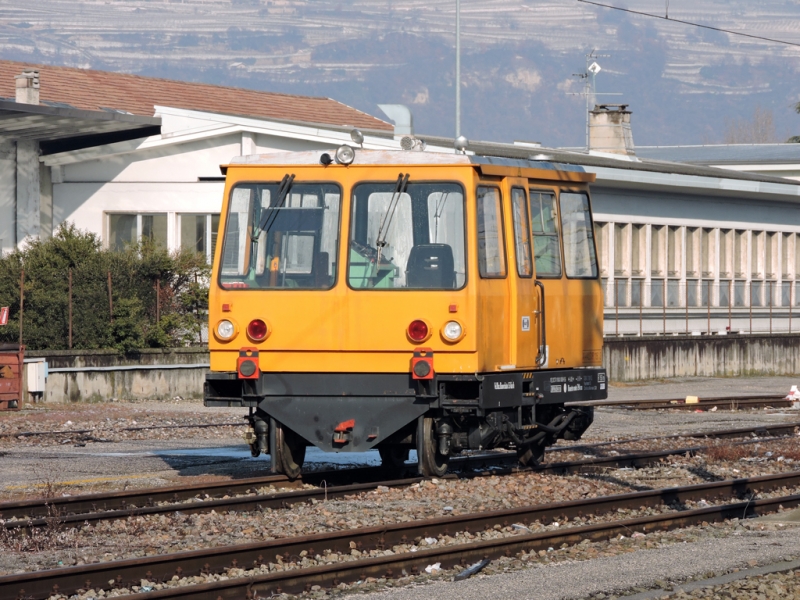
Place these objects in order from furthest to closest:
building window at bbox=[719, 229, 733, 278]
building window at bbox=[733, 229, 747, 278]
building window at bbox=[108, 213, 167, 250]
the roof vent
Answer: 1. building window at bbox=[733, 229, 747, 278]
2. building window at bbox=[719, 229, 733, 278]
3. building window at bbox=[108, 213, 167, 250]
4. the roof vent

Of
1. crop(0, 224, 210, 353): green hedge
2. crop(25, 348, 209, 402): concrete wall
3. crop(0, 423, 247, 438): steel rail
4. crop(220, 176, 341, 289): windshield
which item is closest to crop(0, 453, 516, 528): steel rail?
crop(220, 176, 341, 289): windshield

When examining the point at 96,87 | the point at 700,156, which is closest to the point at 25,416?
the point at 96,87

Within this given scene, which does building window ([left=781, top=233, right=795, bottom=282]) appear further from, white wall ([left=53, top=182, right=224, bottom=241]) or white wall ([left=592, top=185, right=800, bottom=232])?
white wall ([left=53, top=182, right=224, bottom=241])

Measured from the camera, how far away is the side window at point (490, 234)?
39.5 ft

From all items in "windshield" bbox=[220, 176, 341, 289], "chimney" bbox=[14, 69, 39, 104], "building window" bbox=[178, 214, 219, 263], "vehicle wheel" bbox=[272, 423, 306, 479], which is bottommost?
"vehicle wheel" bbox=[272, 423, 306, 479]

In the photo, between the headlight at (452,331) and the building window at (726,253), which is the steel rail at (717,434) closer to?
the headlight at (452,331)

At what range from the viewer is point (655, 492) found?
1187cm

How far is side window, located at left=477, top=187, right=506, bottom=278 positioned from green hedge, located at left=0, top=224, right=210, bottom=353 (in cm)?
1480

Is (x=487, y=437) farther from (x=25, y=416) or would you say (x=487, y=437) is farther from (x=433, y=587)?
(x=25, y=416)

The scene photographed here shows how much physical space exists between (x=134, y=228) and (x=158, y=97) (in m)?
7.61

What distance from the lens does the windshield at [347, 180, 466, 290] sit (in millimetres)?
11930

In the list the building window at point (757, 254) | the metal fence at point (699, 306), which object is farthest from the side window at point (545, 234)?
the building window at point (757, 254)

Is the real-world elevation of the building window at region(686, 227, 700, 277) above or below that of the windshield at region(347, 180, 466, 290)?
above

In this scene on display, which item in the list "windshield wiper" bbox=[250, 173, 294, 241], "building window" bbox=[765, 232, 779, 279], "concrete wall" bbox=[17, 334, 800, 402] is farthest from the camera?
"building window" bbox=[765, 232, 779, 279]
